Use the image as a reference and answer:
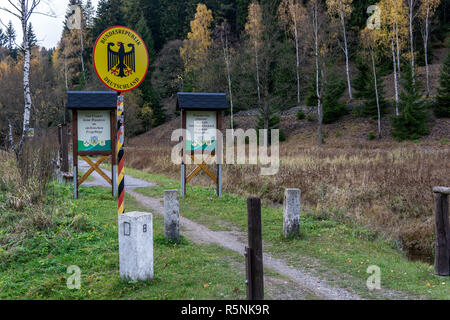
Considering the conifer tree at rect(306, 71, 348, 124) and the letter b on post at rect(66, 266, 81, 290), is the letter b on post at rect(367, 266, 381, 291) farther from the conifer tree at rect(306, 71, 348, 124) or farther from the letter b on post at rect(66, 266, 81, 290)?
the conifer tree at rect(306, 71, 348, 124)

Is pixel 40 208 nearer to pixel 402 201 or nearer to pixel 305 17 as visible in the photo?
pixel 402 201

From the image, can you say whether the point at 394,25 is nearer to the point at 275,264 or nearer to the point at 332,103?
the point at 332,103

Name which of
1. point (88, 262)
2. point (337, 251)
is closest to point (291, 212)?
point (337, 251)

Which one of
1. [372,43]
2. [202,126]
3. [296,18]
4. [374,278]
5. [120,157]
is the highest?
[296,18]

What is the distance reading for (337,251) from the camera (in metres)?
7.13

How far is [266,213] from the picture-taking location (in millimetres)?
10492

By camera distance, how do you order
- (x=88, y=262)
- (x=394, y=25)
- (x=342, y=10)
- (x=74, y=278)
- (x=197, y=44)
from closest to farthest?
(x=74, y=278)
(x=88, y=262)
(x=394, y=25)
(x=342, y=10)
(x=197, y=44)

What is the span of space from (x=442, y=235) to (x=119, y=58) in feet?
19.1

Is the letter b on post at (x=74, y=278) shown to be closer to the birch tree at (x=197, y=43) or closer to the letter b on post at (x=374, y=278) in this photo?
the letter b on post at (x=374, y=278)

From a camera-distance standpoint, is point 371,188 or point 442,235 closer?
point 442,235

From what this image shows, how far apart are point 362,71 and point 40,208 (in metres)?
35.4

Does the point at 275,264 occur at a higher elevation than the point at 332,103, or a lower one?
lower

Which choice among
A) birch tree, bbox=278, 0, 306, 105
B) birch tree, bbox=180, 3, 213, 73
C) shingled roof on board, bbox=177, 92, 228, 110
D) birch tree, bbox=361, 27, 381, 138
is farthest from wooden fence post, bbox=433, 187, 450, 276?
birch tree, bbox=180, 3, 213, 73

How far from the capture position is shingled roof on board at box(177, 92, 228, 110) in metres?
12.3
